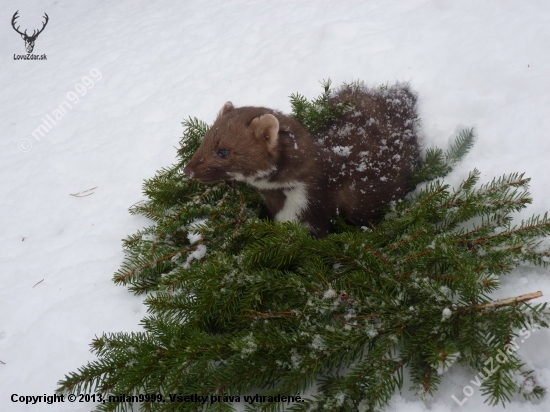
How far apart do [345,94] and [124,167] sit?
66.1 inches

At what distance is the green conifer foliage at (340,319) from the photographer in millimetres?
1222

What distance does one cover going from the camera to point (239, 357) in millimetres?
1320

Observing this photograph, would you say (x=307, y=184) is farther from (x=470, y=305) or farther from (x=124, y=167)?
(x=124, y=167)

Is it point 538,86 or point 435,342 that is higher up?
point 538,86

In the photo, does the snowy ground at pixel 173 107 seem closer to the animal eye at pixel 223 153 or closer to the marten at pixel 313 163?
the marten at pixel 313 163

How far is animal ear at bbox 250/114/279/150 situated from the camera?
199cm

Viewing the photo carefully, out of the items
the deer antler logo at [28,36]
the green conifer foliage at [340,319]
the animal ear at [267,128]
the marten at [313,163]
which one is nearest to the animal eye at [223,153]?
the marten at [313,163]

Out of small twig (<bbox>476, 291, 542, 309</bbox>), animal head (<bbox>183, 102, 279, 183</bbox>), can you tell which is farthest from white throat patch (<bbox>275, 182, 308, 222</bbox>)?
small twig (<bbox>476, 291, 542, 309</bbox>)

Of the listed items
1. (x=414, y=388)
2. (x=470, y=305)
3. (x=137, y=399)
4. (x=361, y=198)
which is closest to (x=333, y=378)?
(x=414, y=388)

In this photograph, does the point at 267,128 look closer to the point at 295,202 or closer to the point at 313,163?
the point at 313,163

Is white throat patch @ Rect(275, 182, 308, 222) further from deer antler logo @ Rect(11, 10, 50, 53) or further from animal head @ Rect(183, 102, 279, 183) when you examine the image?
deer antler logo @ Rect(11, 10, 50, 53)

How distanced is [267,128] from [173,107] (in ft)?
6.02

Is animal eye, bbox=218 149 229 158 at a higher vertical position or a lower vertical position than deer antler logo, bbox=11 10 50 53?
lower

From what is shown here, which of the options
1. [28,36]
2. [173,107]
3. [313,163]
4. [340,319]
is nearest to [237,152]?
[313,163]
